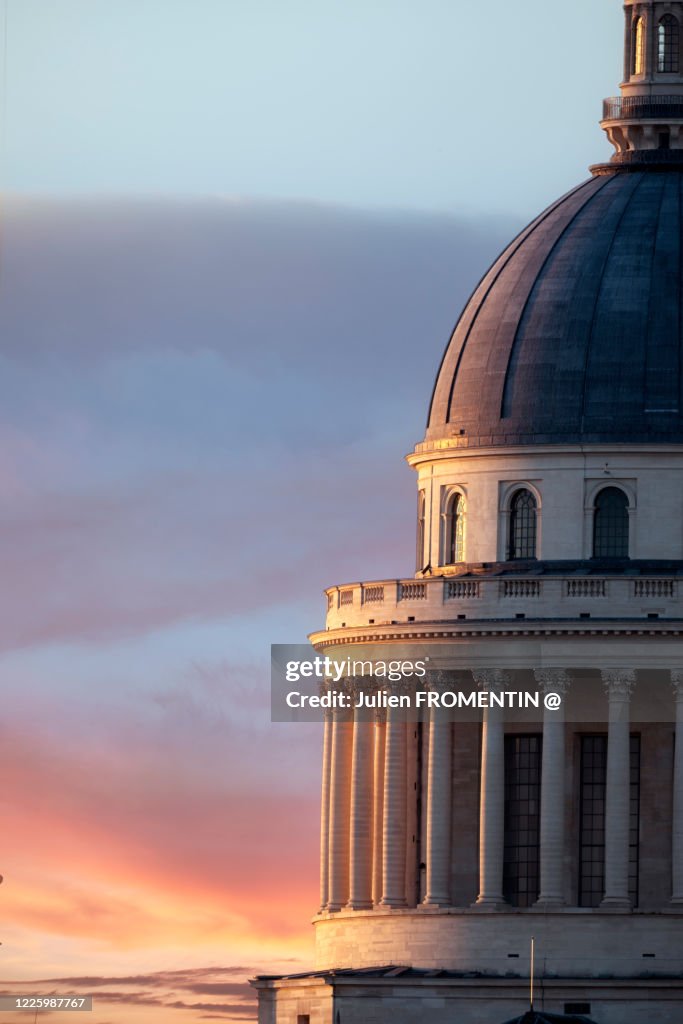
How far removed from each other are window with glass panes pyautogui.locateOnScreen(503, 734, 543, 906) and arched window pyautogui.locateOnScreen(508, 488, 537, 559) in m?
6.34

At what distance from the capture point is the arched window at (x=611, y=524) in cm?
13162

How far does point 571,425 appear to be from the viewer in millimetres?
132125

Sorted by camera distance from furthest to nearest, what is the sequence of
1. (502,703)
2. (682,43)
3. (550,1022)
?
1. (682,43)
2. (502,703)
3. (550,1022)

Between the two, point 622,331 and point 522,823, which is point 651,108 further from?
point 522,823

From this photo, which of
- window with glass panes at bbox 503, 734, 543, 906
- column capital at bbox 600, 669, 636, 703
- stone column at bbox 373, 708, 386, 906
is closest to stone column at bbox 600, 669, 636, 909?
column capital at bbox 600, 669, 636, 703

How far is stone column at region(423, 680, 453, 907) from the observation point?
13012 cm

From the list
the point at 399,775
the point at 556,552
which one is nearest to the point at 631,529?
the point at 556,552

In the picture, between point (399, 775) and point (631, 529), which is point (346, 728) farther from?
point (631, 529)

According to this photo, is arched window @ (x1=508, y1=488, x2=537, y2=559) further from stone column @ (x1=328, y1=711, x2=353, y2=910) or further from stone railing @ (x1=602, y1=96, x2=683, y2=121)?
stone railing @ (x1=602, y1=96, x2=683, y2=121)

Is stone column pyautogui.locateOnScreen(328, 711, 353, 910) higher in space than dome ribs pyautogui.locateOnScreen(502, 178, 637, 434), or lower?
lower

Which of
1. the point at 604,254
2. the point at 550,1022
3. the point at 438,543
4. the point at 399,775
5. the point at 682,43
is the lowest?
the point at 550,1022

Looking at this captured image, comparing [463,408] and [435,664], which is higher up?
[463,408]

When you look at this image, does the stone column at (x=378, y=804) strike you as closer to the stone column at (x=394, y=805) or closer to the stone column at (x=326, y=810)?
the stone column at (x=394, y=805)

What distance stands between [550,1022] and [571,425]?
21.8 metres
